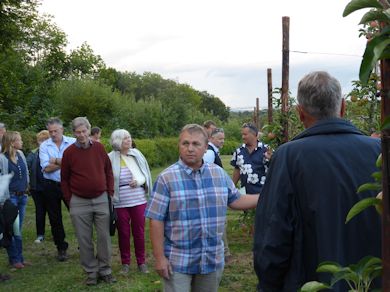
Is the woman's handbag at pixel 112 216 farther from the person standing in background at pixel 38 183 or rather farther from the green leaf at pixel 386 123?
the green leaf at pixel 386 123

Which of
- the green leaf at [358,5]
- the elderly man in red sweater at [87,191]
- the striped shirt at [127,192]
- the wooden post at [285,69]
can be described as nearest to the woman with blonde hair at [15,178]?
the elderly man in red sweater at [87,191]

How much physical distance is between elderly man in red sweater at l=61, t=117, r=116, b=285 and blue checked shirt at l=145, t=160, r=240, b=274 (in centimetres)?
288

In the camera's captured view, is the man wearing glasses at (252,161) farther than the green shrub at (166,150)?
No

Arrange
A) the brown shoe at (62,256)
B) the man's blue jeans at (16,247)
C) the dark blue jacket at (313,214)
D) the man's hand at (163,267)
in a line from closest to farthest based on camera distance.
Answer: the dark blue jacket at (313,214) < the man's hand at (163,267) < the man's blue jeans at (16,247) < the brown shoe at (62,256)

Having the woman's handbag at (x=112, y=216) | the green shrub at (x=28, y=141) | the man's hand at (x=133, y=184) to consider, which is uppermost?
the green shrub at (x=28, y=141)

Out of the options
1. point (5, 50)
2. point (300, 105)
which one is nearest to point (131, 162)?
point (300, 105)

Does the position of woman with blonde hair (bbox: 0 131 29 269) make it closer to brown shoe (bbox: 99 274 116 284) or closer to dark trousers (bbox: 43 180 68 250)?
dark trousers (bbox: 43 180 68 250)

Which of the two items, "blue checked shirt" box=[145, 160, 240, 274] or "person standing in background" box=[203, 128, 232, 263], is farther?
"person standing in background" box=[203, 128, 232, 263]

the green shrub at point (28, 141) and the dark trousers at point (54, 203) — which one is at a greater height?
the green shrub at point (28, 141)

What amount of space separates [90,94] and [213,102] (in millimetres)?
62131

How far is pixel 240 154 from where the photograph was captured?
8.06m

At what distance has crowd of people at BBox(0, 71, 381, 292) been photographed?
7.52 ft

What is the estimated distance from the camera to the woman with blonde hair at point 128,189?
707 cm

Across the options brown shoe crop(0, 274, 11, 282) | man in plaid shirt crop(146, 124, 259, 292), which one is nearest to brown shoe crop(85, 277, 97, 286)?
brown shoe crop(0, 274, 11, 282)
